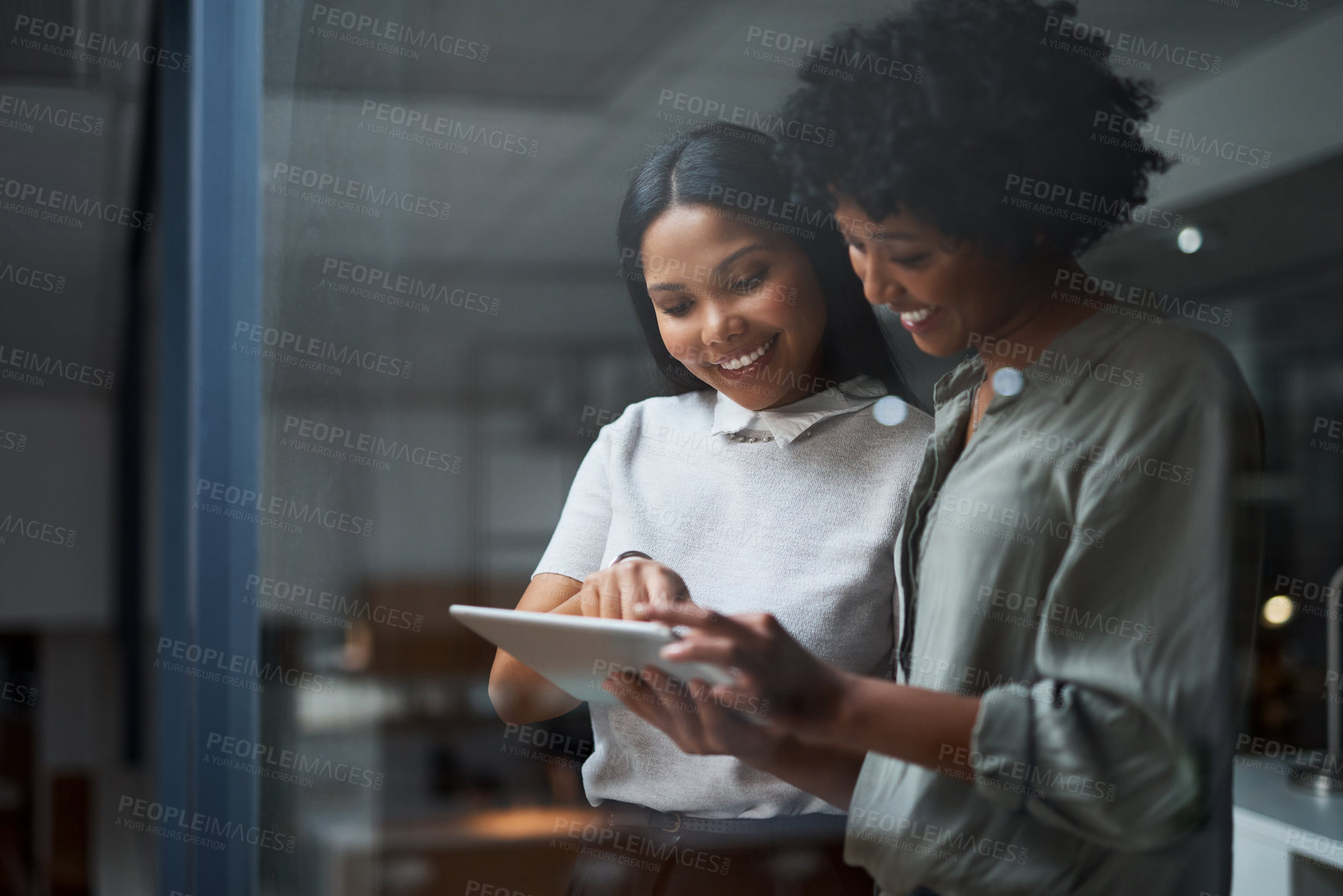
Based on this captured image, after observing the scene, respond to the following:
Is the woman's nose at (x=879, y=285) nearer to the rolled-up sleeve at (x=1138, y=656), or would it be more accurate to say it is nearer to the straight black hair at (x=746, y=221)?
the straight black hair at (x=746, y=221)

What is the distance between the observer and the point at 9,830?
154 inches

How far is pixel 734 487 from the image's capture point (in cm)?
68

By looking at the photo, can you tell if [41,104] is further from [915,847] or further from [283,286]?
[915,847]

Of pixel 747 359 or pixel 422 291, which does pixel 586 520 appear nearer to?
pixel 747 359

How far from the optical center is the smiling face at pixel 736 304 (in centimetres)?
64

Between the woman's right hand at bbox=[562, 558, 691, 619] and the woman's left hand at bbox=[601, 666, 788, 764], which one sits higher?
the woman's right hand at bbox=[562, 558, 691, 619]

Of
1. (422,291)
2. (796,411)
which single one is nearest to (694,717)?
(796,411)

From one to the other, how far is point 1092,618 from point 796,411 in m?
0.23

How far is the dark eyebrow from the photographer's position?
0.65 meters

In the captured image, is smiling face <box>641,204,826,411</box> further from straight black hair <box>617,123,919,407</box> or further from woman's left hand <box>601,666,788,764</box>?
woman's left hand <box>601,666,788,764</box>

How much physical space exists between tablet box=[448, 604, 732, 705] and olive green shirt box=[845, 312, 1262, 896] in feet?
0.43

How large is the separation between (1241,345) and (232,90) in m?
1.18

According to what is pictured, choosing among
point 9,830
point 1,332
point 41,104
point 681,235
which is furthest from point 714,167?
point 9,830

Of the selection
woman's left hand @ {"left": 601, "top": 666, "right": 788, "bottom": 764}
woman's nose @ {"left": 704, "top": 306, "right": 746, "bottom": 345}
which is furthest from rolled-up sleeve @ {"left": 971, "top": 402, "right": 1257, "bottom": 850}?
woman's nose @ {"left": 704, "top": 306, "right": 746, "bottom": 345}
